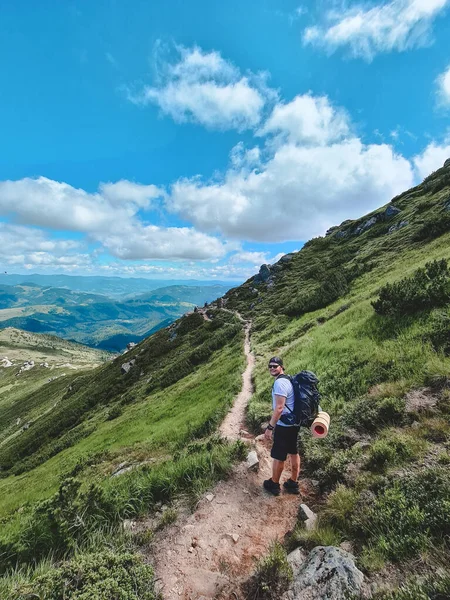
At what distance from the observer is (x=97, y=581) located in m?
4.32

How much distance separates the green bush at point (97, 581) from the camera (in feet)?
13.5

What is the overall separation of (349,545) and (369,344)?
8858mm

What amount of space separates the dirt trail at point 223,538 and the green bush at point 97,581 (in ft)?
1.96

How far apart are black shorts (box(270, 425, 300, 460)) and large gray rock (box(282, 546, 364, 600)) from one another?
2462 millimetres

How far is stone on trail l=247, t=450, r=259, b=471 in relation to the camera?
824cm

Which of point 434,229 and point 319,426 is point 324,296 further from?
point 319,426

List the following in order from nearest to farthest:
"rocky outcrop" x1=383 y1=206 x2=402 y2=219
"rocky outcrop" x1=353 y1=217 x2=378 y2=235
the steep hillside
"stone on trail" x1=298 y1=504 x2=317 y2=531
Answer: "stone on trail" x1=298 y1=504 x2=317 y2=531
"rocky outcrop" x1=383 y1=206 x2=402 y2=219
"rocky outcrop" x1=353 y1=217 x2=378 y2=235
the steep hillside

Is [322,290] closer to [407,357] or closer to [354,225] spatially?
[407,357]

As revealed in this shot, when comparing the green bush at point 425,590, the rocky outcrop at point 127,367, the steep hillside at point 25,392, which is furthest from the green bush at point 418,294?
the steep hillside at point 25,392

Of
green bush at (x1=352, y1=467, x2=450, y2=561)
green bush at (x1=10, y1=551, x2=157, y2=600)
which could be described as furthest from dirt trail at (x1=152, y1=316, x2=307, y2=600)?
green bush at (x1=352, y1=467, x2=450, y2=561)

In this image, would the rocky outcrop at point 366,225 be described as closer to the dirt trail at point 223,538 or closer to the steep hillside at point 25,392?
the dirt trail at point 223,538

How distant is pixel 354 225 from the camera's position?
230 feet

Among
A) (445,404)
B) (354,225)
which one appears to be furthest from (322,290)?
(354,225)

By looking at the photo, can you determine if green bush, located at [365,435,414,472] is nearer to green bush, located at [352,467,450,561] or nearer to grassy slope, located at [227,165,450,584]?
grassy slope, located at [227,165,450,584]
